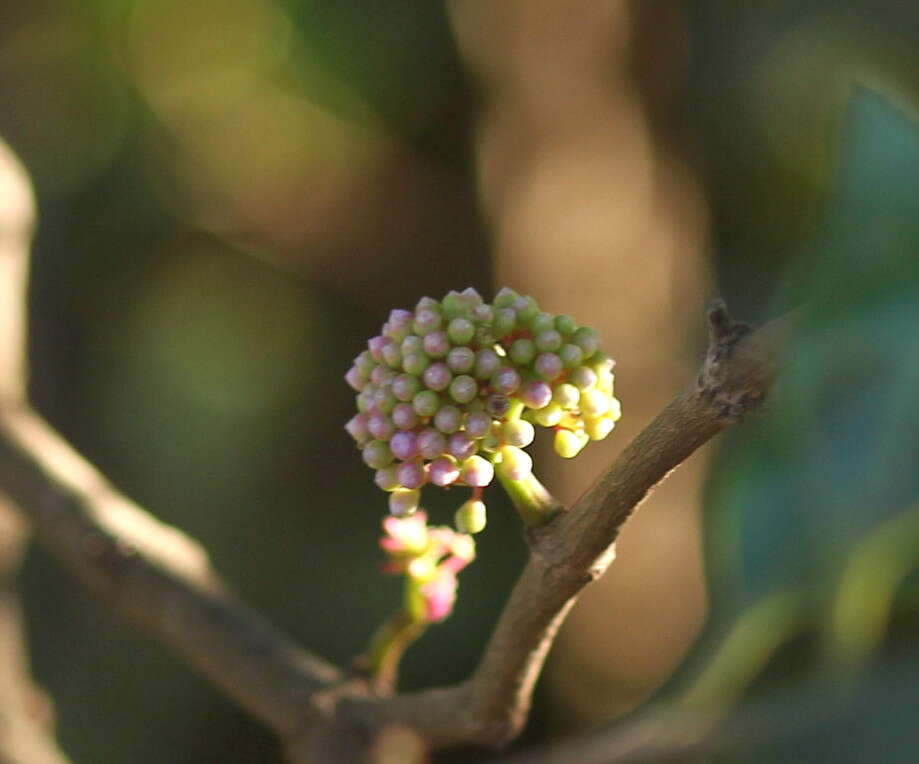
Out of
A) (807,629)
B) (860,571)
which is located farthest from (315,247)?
(860,571)

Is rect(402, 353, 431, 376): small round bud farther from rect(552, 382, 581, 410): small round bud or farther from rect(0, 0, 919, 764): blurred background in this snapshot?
rect(0, 0, 919, 764): blurred background

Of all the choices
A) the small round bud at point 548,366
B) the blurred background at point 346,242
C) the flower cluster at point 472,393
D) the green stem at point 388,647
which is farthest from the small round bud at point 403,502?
the blurred background at point 346,242

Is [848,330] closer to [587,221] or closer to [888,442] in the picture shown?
[888,442]

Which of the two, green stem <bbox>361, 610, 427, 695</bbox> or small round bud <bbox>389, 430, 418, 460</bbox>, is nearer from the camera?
small round bud <bbox>389, 430, 418, 460</bbox>

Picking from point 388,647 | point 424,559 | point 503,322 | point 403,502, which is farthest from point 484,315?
point 388,647

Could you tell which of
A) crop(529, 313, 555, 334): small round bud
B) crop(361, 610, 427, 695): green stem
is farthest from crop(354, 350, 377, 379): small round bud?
crop(361, 610, 427, 695): green stem
